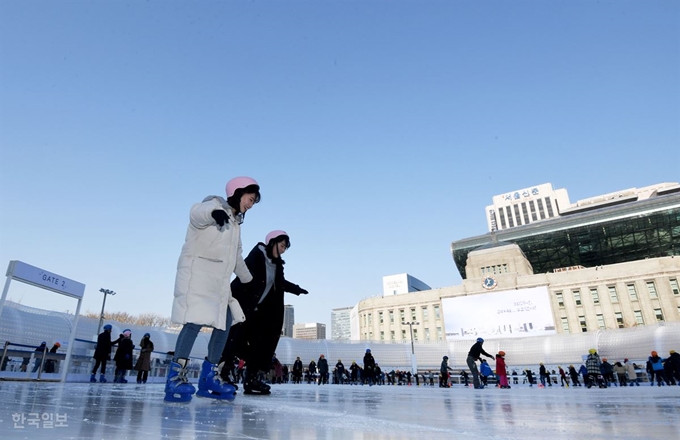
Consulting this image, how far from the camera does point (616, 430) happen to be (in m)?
1.39

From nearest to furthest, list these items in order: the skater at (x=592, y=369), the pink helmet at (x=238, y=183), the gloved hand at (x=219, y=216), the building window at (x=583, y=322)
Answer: the gloved hand at (x=219, y=216) → the pink helmet at (x=238, y=183) → the skater at (x=592, y=369) → the building window at (x=583, y=322)

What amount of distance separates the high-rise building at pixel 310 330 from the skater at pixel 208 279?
180m

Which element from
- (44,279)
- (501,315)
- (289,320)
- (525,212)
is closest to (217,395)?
(44,279)

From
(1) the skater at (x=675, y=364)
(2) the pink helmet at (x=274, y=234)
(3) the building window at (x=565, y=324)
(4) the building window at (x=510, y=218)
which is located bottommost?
(1) the skater at (x=675, y=364)

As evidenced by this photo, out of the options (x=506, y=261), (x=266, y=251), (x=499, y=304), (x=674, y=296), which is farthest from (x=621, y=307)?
(x=266, y=251)

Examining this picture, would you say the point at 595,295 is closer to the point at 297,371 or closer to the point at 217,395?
the point at 297,371

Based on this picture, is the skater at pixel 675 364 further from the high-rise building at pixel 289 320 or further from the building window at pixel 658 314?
the high-rise building at pixel 289 320

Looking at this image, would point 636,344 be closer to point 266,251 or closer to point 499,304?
point 499,304

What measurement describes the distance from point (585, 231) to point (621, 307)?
50.8 ft

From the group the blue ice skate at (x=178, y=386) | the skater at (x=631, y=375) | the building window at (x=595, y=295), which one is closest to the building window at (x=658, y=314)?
the building window at (x=595, y=295)

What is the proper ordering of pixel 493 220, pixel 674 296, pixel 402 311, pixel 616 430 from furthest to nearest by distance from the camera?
pixel 493 220 < pixel 402 311 < pixel 674 296 < pixel 616 430

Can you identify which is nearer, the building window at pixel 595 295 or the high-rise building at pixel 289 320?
the building window at pixel 595 295

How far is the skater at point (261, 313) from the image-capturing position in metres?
4.16

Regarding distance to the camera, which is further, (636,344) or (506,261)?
(506,261)
